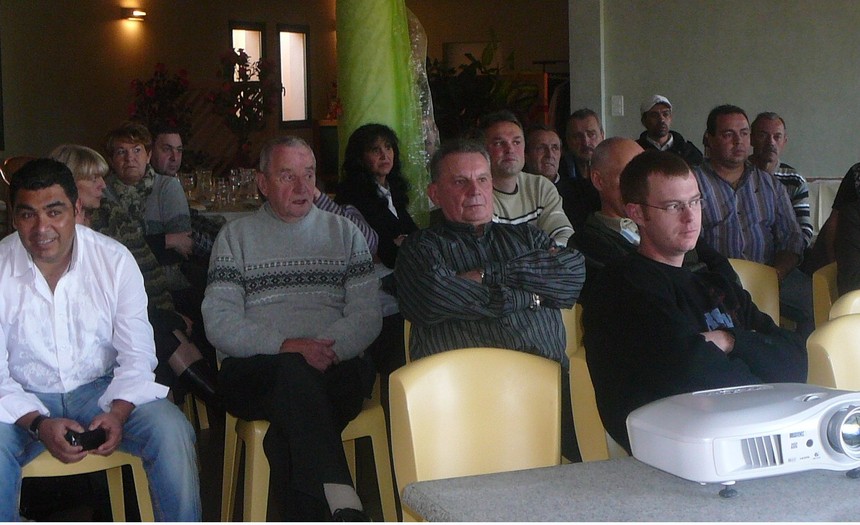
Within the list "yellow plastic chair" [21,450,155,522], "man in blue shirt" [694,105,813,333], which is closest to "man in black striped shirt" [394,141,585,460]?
"yellow plastic chair" [21,450,155,522]

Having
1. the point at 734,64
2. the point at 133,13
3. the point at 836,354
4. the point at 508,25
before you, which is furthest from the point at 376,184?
the point at 508,25

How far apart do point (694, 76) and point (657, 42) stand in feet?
→ 1.10

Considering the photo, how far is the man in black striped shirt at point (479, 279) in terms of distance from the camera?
2736 mm

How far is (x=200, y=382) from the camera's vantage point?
3.42 m

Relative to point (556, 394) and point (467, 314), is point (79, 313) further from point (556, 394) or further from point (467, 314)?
point (556, 394)

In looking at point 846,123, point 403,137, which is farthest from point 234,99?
point 846,123

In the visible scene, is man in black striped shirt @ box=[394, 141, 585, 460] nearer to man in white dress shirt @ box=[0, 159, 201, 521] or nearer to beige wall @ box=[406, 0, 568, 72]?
man in white dress shirt @ box=[0, 159, 201, 521]

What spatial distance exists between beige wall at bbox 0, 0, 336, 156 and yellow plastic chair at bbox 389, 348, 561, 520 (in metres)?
6.60

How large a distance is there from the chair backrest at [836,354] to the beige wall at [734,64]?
436cm

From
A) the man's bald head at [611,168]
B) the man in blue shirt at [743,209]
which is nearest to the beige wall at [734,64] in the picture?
the man in blue shirt at [743,209]

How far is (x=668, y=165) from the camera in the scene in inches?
90.4

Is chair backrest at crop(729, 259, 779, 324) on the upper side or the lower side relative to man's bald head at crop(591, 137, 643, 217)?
lower

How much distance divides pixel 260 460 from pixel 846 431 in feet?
5.74

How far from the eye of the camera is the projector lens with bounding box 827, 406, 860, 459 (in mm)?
1437
